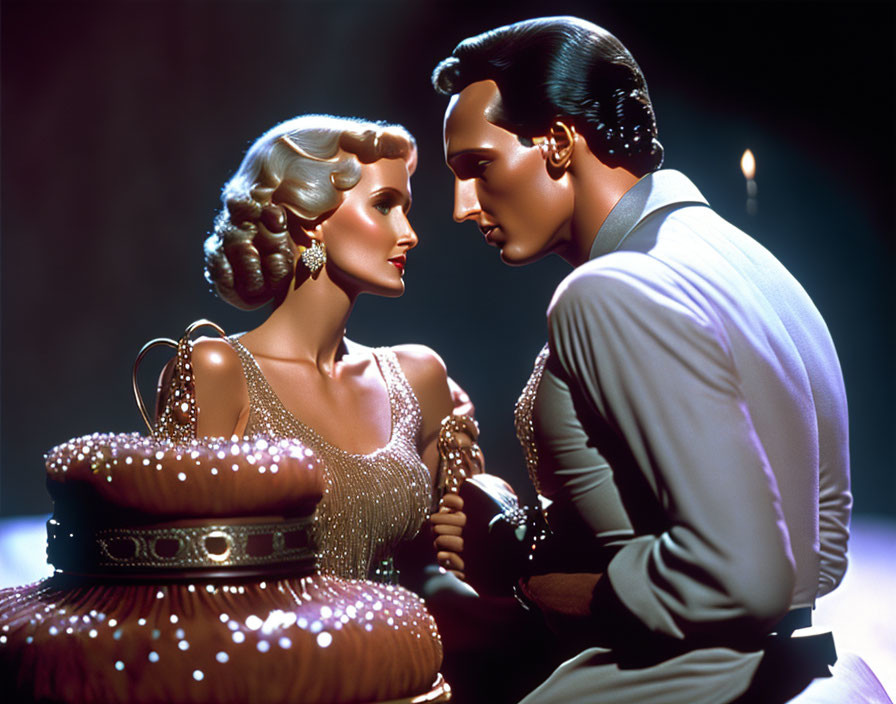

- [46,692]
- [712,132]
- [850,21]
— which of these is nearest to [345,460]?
[46,692]

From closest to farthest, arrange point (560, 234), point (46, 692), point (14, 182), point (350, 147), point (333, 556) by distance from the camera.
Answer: point (46, 692) < point (560, 234) < point (333, 556) < point (350, 147) < point (14, 182)

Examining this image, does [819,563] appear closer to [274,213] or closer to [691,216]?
[691,216]

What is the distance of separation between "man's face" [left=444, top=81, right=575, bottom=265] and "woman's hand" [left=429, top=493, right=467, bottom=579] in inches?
22.3

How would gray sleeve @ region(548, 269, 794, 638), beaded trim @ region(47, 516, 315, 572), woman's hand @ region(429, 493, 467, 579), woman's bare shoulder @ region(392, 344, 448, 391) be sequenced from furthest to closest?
1. woman's bare shoulder @ region(392, 344, 448, 391)
2. woman's hand @ region(429, 493, 467, 579)
3. beaded trim @ region(47, 516, 315, 572)
4. gray sleeve @ region(548, 269, 794, 638)

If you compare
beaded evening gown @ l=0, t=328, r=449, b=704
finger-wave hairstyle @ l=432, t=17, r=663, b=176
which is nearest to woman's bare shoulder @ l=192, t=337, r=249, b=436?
beaded evening gown @ l=0, t=328, r=449, b=704

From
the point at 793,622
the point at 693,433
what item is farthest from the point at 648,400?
the point at 793,622

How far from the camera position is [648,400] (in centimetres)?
104

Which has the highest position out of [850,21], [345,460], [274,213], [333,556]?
[850,21]

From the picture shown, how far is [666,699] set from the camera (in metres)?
1.11

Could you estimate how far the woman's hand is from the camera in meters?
1.81

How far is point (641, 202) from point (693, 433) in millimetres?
417

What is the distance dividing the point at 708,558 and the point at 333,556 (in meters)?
1.12

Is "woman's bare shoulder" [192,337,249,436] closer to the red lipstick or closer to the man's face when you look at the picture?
the red lipstick

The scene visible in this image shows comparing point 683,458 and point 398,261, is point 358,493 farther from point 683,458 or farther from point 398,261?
point 683,458
